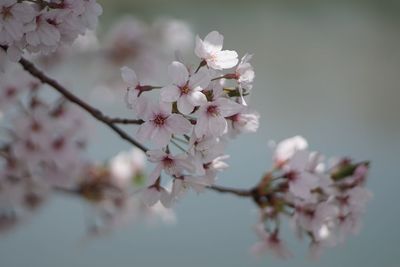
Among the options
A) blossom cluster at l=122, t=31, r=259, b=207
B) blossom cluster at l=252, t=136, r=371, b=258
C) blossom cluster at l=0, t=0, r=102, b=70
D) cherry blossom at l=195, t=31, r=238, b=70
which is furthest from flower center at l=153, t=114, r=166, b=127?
blossom cluster at l=252, t=136, r=371, b=258

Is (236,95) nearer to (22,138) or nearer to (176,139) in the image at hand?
(176,139)

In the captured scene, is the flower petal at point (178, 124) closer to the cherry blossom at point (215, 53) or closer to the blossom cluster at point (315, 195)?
the cherry blossom at point (215, 53)

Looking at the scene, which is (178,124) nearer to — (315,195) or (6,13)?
(6,13)

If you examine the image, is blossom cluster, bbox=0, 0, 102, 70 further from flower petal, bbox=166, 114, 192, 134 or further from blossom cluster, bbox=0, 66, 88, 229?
blossom cluster, bbox=0, 66, 88, 229

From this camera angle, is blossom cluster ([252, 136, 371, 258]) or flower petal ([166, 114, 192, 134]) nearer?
flower petal ([166, 114, 192, 134])

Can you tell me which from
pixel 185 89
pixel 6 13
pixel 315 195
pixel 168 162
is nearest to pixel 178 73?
pixel 185 89

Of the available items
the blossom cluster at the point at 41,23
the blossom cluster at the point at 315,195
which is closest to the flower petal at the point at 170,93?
the blossom cluster at the point at 41,23
